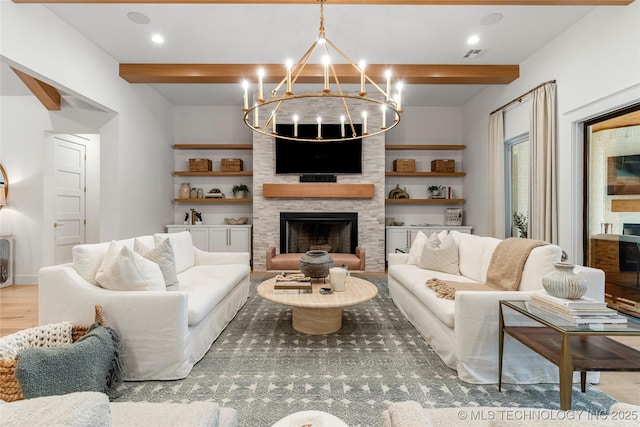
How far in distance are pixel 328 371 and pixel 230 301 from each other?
1.32m

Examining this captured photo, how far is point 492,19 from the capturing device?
3.45 m

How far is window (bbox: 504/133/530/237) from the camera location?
4698 mm

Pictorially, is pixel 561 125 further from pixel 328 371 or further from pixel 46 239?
pixel 46 239

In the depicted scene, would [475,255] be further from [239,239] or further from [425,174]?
[239,239]

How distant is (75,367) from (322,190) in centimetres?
434

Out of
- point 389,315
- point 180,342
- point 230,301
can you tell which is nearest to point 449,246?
point 389,315

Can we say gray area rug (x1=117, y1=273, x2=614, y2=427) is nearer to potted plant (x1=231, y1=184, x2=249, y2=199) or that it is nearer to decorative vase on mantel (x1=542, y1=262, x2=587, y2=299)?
decorative vase on mantel (x1=542, y1=262, x2=587, y2=299)

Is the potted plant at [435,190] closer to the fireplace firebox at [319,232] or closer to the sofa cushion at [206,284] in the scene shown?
the fireplace firebox at [319,232]

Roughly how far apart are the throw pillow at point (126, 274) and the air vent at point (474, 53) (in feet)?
14.4

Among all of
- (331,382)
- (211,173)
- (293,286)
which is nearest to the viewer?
(331,382)

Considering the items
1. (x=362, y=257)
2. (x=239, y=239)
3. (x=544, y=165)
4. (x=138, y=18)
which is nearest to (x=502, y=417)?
(x=544, y=165)

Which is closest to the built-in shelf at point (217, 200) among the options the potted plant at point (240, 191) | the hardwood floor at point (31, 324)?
the potted plant at point (240, 191)

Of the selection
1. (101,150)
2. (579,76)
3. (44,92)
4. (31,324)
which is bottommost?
(31,324)

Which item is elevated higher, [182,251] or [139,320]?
[182,251]
